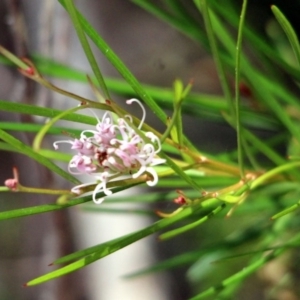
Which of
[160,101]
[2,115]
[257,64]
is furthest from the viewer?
[2,115]

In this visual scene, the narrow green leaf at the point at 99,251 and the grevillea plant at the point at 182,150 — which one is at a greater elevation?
the grevillea plant at the point at 182,150

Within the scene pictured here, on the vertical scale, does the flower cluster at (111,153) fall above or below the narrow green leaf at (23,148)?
below

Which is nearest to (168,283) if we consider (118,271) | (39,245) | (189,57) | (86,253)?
(118,271)

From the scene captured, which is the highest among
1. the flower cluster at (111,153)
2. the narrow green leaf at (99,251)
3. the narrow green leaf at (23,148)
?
the narrow green leaf at (23,148)

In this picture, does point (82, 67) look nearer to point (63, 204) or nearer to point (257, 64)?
point (257, 64)

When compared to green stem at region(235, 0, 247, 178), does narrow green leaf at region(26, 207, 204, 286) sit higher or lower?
lower

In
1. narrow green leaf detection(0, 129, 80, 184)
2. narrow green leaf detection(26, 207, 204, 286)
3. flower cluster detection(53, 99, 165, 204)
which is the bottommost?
narrow green leaf detection(26, 207, 204, 286)

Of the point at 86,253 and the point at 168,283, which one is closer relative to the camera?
the point at 86,253

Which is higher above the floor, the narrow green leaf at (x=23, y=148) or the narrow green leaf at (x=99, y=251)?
the narrow green leaf at (x=23, y=148)
